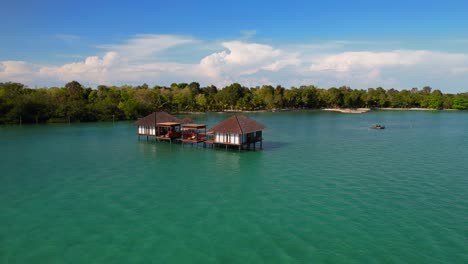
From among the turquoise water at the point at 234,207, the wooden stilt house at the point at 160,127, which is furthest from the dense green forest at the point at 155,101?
the turquoise water at the point at 234,207

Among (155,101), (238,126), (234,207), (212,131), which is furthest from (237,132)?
(155,101)

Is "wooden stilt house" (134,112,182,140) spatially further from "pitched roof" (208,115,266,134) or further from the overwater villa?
"pitched roof" (208,115,266,134)

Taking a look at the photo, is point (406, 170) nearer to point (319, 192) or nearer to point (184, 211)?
point (319, 192)

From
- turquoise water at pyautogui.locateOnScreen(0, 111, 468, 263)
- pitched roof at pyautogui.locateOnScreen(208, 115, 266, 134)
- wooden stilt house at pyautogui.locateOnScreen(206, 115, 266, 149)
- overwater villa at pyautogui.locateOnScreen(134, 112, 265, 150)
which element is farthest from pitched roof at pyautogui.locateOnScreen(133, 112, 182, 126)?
pitched roof at pyautogui.locateOnScreen(208, 115, 266, 134)

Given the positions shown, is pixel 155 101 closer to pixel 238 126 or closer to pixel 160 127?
pixel 160 127

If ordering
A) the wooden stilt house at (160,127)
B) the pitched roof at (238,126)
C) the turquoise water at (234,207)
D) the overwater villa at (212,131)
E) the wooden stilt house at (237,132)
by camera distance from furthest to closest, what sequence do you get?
1. the wooden stilt house at (160,127)
2. the overwater villa at (212,131)
3. the wooden stilt house at (237,132)
4. the pitched roof at (238,126)
5. the turquoise water at (234,207)

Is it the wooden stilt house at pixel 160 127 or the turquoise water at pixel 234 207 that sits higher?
the wooden stilt house at pixel 160 127

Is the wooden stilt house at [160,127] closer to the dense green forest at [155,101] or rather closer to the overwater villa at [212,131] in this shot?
the overwater villa at [212,131]
